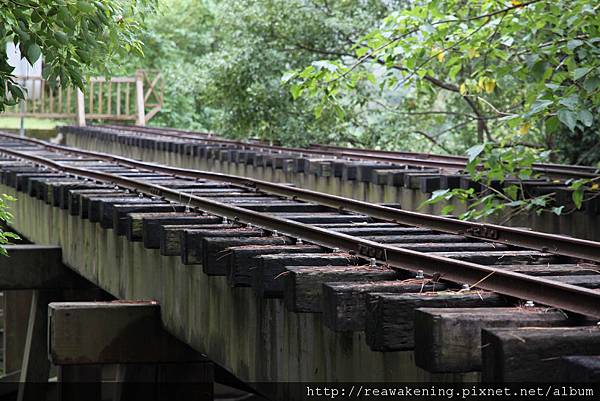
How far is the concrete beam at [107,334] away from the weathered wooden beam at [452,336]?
11.6 ft

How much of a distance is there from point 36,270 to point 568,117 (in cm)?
450

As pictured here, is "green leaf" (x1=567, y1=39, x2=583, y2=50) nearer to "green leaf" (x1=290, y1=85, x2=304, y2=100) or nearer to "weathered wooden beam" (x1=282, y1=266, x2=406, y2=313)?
"green leaf" (x1=290, y1=85, x2=304, y2=100)

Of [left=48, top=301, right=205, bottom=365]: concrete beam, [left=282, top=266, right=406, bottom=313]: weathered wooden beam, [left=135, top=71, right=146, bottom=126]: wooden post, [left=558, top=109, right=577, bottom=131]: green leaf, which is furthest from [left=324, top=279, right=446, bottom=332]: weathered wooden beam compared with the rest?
[left=135, top=71, right=146, bottom=126]: wooden post

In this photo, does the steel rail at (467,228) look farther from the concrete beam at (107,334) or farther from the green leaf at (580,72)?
the concrete beam at (107,334)

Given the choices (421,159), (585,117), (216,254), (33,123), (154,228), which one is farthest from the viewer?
(33,123)

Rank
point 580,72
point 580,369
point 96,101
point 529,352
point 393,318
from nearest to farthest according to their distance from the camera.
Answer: point 580,369 → point 529,352 → point 393,318 → point 580,72 → point 96,101

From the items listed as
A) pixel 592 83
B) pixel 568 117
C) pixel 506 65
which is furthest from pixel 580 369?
pixel 506 65

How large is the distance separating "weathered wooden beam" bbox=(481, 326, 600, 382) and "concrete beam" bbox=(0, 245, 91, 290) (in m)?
6.45

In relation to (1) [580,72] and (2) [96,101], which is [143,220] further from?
(2) [96,101]

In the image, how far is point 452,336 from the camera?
327cm

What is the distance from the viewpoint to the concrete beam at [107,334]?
6520 mm

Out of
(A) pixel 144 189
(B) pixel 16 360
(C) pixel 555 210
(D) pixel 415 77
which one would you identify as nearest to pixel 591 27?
(C) pixel 555 210

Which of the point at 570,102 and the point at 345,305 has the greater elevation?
the point at 570,102

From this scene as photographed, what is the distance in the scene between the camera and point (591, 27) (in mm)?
8148
